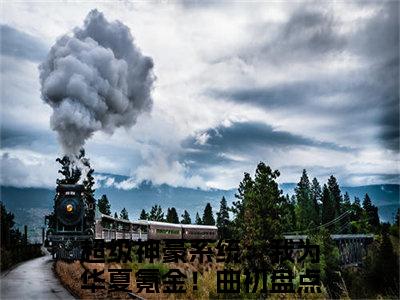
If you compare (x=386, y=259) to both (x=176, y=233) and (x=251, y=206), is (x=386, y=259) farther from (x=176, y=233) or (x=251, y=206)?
(x=176, y=233)

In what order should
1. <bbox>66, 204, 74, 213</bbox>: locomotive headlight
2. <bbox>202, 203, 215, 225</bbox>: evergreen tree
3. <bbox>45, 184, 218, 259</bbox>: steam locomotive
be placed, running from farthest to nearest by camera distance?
<bbox>202, 203, 215, 225</bbox>: evergreen tree → <bbox>66, 204, 74, 213</bbox>: locomotive headlight → <bbox>45, 184, 218, 259</bbox>: steam locomotive

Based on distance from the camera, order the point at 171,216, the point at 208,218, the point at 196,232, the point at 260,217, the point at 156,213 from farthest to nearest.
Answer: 1. the point at 208,218
2. the point at 156,213
3. the point at 171,216
4. the point at 196,232
5. the point at 260,217

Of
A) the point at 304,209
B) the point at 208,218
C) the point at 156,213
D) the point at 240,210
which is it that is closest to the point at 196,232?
the point at 240,210

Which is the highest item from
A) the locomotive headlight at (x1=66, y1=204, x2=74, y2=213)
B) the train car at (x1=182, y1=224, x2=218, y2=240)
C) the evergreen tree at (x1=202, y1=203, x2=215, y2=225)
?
the evergreen tree at (x1=202, y1=203, x2=215, y2=225)

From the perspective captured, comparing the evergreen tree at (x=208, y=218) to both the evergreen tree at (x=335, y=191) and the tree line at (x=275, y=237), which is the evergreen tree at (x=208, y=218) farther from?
the tree line at (x=275, y=237)

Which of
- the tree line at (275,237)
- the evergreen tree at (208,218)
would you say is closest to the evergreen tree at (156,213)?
the evergreen tree at (208,218)

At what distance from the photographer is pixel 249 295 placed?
1694 centimetres

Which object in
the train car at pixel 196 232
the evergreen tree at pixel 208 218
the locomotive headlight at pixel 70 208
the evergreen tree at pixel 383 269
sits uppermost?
the evergreen tree at pixel 208 218

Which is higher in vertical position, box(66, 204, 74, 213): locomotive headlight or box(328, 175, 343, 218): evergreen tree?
box(328, 175, 343, 218): evergreen tree

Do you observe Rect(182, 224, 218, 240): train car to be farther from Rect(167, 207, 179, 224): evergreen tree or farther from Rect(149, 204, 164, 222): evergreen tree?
Rect(149, 204, 164, 222): evergreen tree

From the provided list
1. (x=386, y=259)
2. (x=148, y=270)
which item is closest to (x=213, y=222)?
(x=386, y=259)

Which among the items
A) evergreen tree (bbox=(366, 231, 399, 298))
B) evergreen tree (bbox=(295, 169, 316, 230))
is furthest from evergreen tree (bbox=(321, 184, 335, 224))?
evergreen tree (bbox=(366, 231, 399, 298))

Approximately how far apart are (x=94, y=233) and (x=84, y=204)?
7.28 feet

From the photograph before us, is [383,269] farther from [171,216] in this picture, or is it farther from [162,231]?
[171,216]
